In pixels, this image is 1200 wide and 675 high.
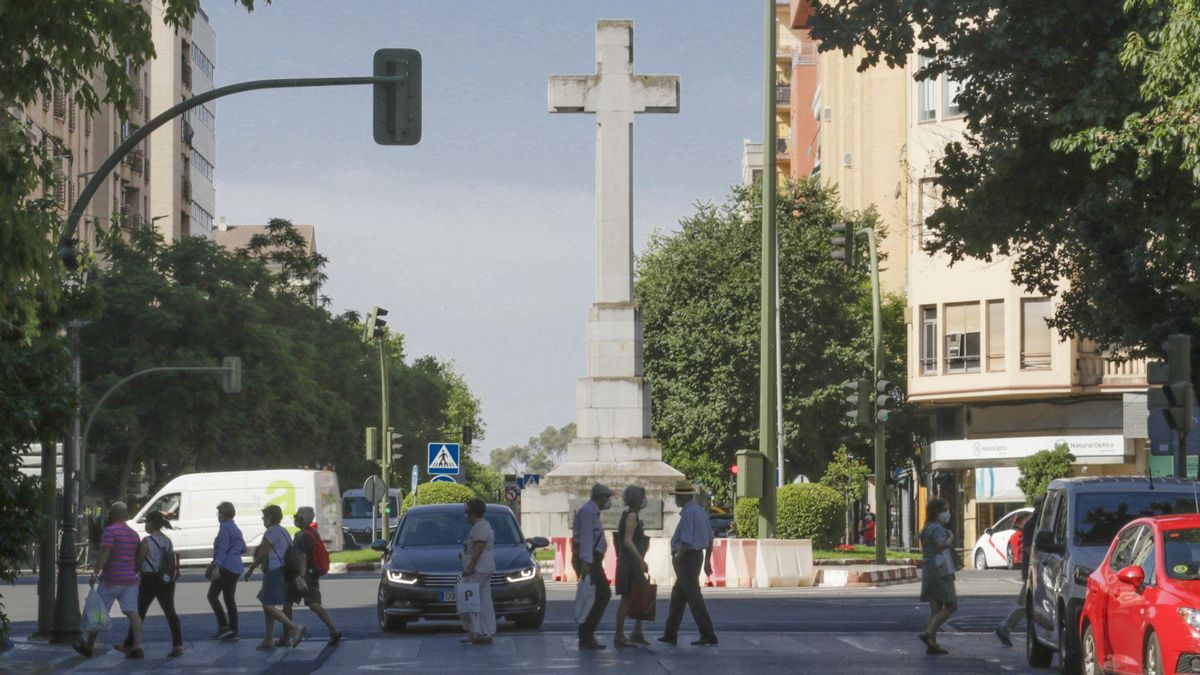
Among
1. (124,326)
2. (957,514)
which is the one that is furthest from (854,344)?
(124,326)

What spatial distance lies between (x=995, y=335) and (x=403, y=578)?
3694 centimetres

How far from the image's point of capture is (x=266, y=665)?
20312 millimetres

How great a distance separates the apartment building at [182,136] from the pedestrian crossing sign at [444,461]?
53.9 m

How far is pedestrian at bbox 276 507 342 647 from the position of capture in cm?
2270

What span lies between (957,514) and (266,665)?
46.6 metres

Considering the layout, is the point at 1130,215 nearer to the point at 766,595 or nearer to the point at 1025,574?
the point at 1025,574

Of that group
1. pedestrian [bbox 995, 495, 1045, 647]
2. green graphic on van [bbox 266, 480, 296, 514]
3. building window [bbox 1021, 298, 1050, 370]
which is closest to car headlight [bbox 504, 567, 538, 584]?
pedestrian [bbox 995, 495, 1045, 647]

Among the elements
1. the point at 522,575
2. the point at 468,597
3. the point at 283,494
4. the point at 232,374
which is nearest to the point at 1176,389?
the point at 468,597

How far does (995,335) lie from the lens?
59.1m

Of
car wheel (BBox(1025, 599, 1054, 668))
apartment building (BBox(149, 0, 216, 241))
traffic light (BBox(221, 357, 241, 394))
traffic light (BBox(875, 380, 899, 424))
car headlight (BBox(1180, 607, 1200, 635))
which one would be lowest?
car wheel (BBox(1025, 599, 1054, 668))

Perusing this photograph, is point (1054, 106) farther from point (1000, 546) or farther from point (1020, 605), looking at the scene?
point (1000, 546)

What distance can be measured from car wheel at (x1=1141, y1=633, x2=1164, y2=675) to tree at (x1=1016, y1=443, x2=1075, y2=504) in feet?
131

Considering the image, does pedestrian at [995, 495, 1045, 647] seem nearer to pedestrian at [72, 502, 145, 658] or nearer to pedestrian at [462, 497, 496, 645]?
pedestrian at [462, 497, 496, 645]

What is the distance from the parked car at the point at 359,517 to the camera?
80488mm
